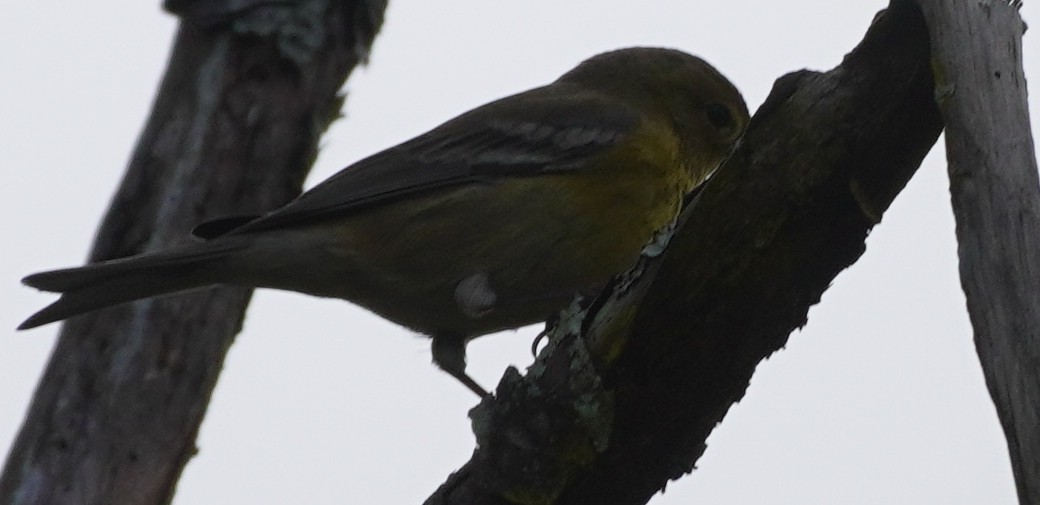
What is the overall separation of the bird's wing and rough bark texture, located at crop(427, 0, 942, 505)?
6.50 ft

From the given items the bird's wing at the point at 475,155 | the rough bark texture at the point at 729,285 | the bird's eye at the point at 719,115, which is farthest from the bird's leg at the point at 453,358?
the rough bark texture at the point at 729,285

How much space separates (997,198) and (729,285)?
90cm

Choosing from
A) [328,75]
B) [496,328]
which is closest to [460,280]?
[496,328]

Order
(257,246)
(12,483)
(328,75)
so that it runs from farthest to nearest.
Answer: (328,75), (257,246), (12,483)

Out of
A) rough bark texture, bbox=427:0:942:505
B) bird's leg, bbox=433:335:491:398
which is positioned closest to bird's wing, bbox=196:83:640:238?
bird's leg, bbox=433:335:491:398

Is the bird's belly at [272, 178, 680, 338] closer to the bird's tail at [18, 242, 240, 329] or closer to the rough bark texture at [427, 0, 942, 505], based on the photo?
the bird's tail at [18, 242, 240, 329]

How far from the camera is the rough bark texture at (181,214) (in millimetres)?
5145

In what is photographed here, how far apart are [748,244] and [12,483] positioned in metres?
3.02

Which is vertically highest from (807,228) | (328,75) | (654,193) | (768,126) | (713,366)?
(328,75)

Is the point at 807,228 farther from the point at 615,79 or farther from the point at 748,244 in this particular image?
the point at 615,79

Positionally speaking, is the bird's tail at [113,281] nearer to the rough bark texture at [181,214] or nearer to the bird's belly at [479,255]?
the rough bark texture at [181,214]

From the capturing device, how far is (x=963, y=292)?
2668 mm

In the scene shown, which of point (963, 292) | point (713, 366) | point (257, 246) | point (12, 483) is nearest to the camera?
point (963, 292)

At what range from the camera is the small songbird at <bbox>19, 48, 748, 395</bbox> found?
532 centimetres
